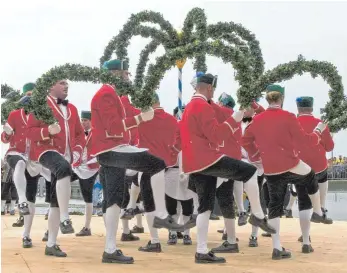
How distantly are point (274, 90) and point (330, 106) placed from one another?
1035 mm

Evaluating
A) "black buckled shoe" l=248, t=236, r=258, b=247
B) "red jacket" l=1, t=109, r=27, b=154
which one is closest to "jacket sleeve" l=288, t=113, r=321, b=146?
"black buckled shoe" l=248, t=236, r=258, b=247

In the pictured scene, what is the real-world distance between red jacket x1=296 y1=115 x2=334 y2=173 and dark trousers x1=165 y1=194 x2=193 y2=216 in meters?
1.83

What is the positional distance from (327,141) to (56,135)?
3774 millimetres

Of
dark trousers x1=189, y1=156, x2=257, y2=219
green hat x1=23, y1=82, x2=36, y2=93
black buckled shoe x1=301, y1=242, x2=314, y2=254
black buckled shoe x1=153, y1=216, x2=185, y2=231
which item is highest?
green hat x1=23, y1=82, x2=36, y2=93

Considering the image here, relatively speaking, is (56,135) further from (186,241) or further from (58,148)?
(186,241)

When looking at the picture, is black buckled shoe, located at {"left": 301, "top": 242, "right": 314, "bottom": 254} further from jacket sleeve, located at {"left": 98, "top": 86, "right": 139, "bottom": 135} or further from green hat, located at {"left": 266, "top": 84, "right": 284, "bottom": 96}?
jacket sleeve, located at {"left": 98, "top": 86, "right": 139, "bottom": 135}

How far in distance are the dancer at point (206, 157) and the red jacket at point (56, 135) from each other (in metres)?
1.66

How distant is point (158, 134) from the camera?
7.90 meters

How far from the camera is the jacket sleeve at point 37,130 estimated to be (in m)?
7.08

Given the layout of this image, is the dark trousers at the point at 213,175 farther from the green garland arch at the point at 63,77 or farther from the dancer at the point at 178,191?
the dancer at the point at 178,191

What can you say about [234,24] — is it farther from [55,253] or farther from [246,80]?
[55,253]

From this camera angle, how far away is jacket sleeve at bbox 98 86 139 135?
20.5ft

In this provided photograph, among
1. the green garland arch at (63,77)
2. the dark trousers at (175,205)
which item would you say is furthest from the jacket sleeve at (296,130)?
the dark trousers at (175,205)

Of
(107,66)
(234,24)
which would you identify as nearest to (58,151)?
(107,66)
